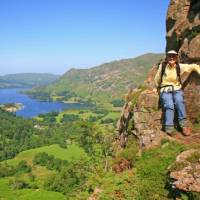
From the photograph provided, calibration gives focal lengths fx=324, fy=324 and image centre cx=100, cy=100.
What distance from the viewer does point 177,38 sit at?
850 inches

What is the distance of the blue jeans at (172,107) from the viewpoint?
15.1m

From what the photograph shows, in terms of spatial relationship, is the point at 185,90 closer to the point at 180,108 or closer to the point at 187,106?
the point at 187,106

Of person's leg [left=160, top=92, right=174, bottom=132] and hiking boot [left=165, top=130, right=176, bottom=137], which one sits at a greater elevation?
person's leg [left=160, top=92, right=174, bottom=132]

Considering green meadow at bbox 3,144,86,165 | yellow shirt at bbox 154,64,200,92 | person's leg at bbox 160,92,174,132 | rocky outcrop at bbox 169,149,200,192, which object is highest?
yellow shirt at bbox 154,64,200,92

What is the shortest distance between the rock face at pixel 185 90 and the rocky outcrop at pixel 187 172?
2788 mm

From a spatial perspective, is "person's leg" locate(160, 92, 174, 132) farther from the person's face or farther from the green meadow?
the green meadow

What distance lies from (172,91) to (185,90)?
1973 millimetres

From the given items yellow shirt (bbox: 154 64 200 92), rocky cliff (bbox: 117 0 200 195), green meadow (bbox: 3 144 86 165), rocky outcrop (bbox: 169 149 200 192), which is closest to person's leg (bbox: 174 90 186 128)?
yellow shirt (bbox: 154 64 200 92)

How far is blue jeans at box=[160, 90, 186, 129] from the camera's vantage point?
15.1 metres

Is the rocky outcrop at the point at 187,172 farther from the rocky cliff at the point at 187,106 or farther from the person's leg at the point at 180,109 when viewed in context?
the person's leg at the point at 180,109

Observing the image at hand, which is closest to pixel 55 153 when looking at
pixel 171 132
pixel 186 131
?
pixel 171 132

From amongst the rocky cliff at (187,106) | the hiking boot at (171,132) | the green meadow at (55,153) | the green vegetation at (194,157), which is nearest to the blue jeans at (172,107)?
the hiking boot at (171,132)

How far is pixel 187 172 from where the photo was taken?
11.5m

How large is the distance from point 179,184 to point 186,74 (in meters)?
7.01
